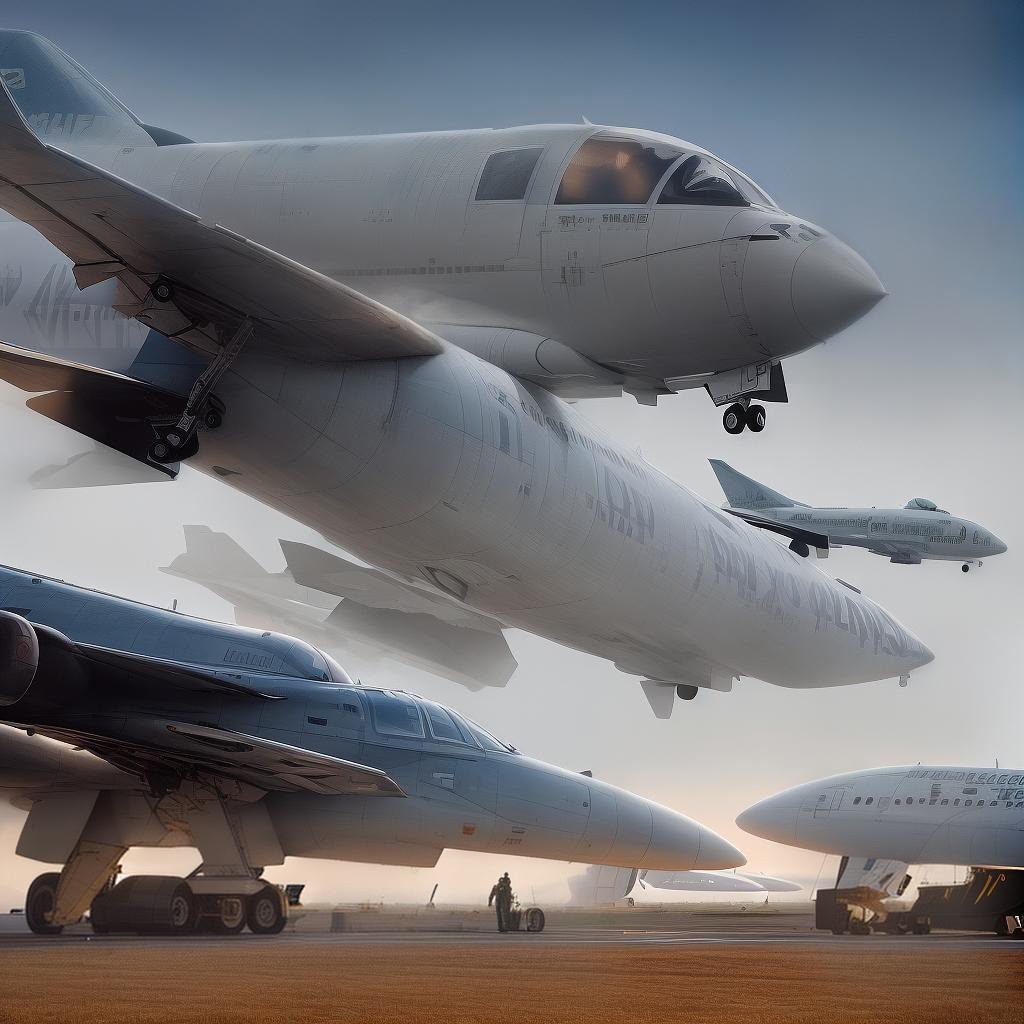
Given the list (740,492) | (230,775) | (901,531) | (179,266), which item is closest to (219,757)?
(230,775)

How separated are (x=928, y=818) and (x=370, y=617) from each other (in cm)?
840

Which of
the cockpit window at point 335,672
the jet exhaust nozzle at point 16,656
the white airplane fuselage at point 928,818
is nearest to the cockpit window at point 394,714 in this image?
the cockpit window at point 335,672

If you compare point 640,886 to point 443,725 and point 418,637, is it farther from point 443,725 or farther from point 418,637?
point 418,637

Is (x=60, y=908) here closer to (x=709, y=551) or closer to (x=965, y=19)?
(x=709, y=551)

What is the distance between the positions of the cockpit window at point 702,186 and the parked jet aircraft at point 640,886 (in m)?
4.67

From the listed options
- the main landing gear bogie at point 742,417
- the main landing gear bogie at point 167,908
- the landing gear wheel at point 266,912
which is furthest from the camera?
the main landing gear bogie at point 742,417

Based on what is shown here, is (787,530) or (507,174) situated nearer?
(507,174)

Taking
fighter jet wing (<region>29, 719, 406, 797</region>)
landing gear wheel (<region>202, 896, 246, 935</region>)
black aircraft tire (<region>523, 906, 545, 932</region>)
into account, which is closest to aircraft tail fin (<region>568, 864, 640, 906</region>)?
black aircraft tire (<region>523, 906, 545, 932</region>)

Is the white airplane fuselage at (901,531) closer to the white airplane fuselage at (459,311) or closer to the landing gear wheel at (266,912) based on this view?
the white airplane fuselage at (459,311)

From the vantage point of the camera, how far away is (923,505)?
9.07m

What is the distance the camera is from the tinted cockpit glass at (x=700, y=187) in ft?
23.7

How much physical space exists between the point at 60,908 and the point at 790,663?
6.52 meters

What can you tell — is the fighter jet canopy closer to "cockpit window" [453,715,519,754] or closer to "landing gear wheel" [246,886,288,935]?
"cockpit window" [453,715,519,754]

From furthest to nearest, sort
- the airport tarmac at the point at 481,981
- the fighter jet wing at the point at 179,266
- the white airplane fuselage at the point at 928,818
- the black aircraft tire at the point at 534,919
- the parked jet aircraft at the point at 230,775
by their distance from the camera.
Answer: the white airplane fuselage at the point at 928,818, the black aircraft tire at the point at 534,919, the parked jet aircraft at the point at 230,775, the airport tarmac at the point at 481,981, the fighter jet wing at the point at 179,266
